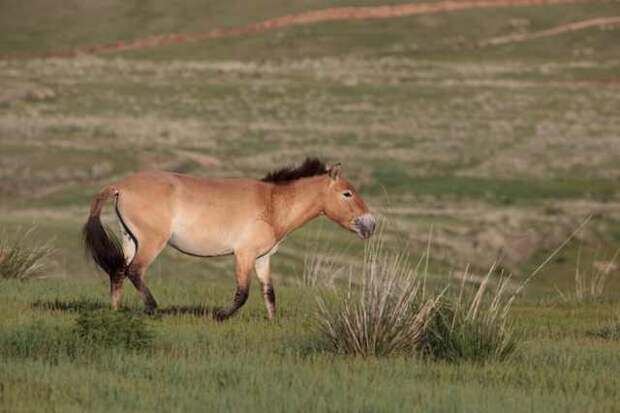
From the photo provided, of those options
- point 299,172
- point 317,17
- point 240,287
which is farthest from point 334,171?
point 317,17

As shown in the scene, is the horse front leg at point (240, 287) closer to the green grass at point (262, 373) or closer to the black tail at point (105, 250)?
the green grass at point (262, 373)

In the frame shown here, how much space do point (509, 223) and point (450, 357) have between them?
822 inches

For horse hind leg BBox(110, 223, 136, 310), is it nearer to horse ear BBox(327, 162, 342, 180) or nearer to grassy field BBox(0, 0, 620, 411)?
grassy field BBox(0, 0, 620, 411)

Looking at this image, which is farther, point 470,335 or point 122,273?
point 122,273

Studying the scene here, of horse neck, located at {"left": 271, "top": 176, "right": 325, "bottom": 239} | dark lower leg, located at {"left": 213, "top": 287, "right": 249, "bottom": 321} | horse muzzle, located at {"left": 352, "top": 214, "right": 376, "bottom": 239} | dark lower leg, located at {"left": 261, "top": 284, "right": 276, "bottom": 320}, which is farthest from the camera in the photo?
horse neck, located at {"left": 271, "top": 176, "right": 325, "bottom": 239}

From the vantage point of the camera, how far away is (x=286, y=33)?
4326 inches

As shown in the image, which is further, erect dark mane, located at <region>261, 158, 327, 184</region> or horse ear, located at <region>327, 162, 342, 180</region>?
erect dark mane, located at <region>261, 158, 327, 184</region>

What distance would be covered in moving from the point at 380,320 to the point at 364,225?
7.59 feet

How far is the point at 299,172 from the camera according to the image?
543 inches

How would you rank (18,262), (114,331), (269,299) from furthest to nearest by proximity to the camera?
(18,262), (269,299), (114,331)

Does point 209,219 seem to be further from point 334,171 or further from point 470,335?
point 470,335

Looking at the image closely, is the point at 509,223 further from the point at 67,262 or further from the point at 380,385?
the point at 380,385

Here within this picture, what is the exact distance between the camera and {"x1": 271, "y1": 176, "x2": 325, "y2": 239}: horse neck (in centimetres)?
1345

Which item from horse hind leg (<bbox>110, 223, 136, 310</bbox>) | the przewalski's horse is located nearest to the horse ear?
the przewalski's horse
